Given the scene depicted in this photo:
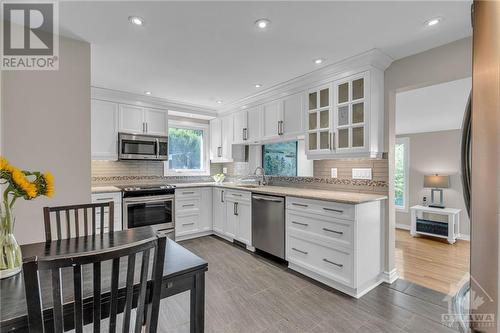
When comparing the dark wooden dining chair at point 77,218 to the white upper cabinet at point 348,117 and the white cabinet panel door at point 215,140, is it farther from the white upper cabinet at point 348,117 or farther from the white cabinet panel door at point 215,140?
the white cabinet panel door at point 215,140

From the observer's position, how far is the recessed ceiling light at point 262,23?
74.3 inches

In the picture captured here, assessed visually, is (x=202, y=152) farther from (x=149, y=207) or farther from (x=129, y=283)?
(x=129, y=283)

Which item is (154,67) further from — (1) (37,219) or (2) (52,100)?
(1) (37,219)

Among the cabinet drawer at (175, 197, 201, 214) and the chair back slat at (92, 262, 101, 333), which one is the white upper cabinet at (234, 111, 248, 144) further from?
the chair back slat at (92, 262, 101, 333)

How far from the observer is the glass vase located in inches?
41.3

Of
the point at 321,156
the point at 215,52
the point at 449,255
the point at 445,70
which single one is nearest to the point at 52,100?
the point at 215,52

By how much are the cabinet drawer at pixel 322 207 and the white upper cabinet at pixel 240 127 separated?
1.65m

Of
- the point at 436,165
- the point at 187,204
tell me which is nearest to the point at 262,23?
the point at 187,204

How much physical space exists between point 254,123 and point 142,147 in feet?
6.25

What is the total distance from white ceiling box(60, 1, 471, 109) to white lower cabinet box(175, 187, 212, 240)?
1.98 meters

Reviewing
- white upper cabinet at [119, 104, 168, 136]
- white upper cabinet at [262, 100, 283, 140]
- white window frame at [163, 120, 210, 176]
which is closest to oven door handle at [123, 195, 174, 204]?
white window frame at [163, 120, 210, 176]

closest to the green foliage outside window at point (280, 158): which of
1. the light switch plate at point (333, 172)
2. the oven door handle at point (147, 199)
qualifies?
the light switch plate at point (333, 172)

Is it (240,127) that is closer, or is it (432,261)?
(432,261)

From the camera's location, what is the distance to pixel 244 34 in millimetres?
2076
